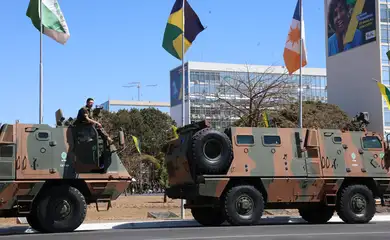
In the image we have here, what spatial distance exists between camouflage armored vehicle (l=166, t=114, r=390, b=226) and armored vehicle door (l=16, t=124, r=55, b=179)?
11.9ft

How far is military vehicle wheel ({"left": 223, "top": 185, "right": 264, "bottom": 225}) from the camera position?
1527 centimetres

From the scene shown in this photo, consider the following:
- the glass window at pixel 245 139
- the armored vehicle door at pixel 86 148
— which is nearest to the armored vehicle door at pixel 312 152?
the glass window at pixel 245 139

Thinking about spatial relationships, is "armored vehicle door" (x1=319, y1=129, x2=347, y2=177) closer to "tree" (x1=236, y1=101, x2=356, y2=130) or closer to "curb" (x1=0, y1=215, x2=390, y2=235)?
"curb" (x1=0, y1=215, x2=390, y2=235)

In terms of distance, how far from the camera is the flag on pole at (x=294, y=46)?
74.9 ft

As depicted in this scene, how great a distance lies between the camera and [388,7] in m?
72.0

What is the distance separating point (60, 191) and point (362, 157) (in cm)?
853

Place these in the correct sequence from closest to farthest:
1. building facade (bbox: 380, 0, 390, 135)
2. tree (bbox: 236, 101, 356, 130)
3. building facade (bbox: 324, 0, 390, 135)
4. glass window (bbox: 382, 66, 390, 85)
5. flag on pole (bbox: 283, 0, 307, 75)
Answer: flag on pole (bbox: 283, 0, 307, 75)
tree (bbox: 236, 101, 356, 130)
building facade (bbox: 380, 0, 390, 135)
building facade (bbox: 324, 0, 390, 135)
glass window (bbox: 382, 66, 390, 85)

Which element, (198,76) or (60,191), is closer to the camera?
(60,191)

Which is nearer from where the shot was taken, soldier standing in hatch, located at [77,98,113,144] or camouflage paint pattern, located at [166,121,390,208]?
soldier standing in hatch, located at [77,98,113,144]

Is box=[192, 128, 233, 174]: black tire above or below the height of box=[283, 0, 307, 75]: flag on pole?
below

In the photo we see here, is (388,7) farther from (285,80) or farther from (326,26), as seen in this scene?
(285,80)

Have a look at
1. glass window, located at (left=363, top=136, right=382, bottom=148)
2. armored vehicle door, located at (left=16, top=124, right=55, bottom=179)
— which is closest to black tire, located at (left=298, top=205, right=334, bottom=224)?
glass window, located at (left=363, top=136, right=382, bottom=148)

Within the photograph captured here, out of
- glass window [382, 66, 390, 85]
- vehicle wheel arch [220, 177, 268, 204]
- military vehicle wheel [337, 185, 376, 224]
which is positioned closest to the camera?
vehicle wheel arch [220, 177, 268, 204]

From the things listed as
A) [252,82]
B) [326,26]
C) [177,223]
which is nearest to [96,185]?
[177,223]
